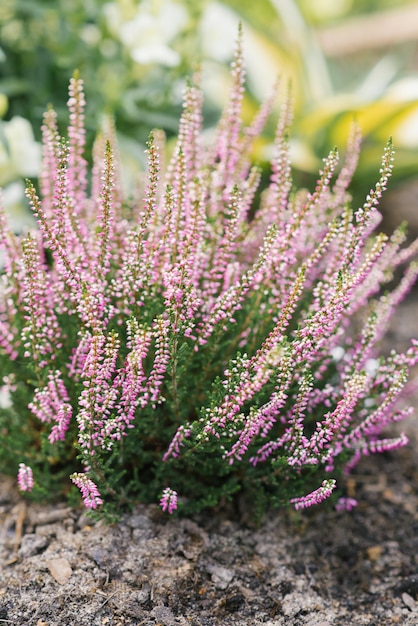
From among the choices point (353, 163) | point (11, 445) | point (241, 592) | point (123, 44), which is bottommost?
point (241, 592)

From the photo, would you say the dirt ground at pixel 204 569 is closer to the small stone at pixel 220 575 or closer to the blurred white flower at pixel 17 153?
the small stone at pixel 220 575

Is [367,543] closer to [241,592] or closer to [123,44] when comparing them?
[241,592]

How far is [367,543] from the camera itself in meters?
2.39

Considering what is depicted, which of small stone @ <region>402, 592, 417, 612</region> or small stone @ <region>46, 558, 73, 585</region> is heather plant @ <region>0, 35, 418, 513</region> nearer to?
small stone @ <region>46, 558, 73, 585</region>

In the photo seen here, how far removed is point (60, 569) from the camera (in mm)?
2037

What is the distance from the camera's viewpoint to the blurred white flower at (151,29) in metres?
3.37

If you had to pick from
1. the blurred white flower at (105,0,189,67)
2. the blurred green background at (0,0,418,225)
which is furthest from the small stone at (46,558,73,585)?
the blurred white flower at (105,0,189,67)

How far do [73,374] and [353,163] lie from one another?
115cm

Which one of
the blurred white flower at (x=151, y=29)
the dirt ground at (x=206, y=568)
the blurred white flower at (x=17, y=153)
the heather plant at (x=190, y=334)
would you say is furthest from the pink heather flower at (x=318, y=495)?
the blurred white flower at (x=151, y=29)

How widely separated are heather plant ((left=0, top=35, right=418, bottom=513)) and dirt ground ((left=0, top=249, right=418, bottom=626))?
0.36 feet

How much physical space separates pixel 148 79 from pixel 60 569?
2652mm

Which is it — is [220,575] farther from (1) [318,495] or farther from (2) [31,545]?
(2) [31,545]

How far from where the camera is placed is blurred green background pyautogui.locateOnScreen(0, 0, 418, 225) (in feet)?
11.1

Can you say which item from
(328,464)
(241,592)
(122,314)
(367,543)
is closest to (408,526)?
(367,543)
